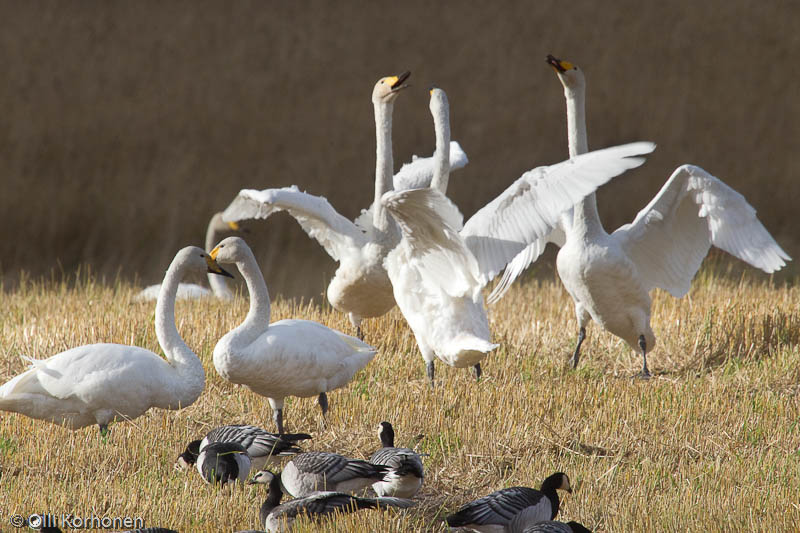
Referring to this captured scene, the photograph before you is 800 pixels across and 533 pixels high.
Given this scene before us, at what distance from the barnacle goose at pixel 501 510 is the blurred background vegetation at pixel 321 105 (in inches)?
403

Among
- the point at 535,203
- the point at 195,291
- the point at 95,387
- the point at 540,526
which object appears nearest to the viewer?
the point at 540,526

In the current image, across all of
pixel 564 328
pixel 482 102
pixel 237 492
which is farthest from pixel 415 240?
pixel 482 102

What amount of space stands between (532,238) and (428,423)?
1.13 m

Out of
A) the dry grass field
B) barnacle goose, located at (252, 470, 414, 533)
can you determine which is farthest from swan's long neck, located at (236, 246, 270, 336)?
barnacle goose, located at (252, 470, 414, 533)

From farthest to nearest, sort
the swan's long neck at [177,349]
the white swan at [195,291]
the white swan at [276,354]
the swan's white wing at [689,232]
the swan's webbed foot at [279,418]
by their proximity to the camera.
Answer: the white swan at [195,291]
the swan's white wing at [689,232]
the swan's webbed foot at [279,418]
the swan's long neck at [177,349]
the white swan at [276,354]

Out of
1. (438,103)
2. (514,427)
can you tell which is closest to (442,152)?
(438,103)

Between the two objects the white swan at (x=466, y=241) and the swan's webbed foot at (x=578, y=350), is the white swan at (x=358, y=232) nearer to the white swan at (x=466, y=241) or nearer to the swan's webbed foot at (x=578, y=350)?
the white swan at (x=466, y=241)

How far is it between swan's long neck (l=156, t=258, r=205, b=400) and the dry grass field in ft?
0.87

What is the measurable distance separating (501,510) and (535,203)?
1.85 metres

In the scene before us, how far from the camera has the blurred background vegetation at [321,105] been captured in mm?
15195

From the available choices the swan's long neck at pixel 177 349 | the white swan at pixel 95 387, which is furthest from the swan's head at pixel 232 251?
the white swan at pixel 95 387

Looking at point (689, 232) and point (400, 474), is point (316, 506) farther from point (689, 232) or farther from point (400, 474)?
point (689, 232)

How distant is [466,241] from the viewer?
225 inches

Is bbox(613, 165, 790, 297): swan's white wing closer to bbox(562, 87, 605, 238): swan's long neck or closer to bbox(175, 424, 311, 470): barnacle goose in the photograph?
bbox(562, 87, 605, 238): swan's long neck
